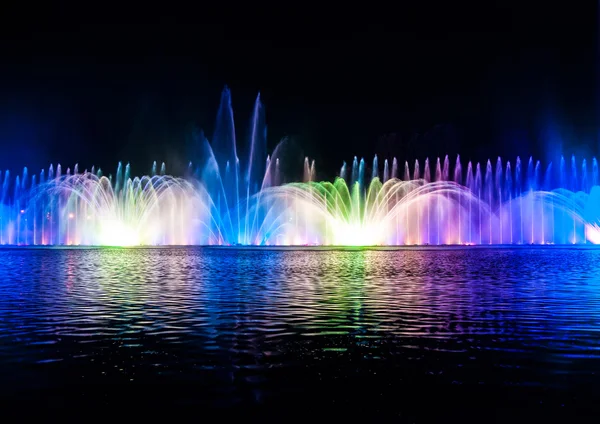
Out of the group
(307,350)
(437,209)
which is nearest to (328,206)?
(437,209)

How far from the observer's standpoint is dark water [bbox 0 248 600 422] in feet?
24.6

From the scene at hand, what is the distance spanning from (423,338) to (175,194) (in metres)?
57.7

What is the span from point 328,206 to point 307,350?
56059 millimetres

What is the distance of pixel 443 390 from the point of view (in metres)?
7.91

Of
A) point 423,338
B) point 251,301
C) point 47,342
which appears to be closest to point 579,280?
point 251,301

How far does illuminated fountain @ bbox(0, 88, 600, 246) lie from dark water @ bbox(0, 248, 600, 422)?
4492 cm

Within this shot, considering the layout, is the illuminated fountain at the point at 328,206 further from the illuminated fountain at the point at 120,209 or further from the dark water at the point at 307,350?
the dark water at the point at 307,350

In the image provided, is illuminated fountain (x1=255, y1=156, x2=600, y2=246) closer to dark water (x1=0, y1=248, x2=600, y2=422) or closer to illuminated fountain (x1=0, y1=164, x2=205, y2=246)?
illuminated fountain (x1=0, y1=164, x2=205, y2=246)

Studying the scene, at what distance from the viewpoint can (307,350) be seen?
10.3 metres

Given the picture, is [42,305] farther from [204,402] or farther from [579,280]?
[579,280]

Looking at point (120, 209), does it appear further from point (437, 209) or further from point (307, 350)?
point (307, 350)

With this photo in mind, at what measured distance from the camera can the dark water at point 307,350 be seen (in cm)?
750

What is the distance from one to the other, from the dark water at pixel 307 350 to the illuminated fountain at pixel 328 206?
1768 inches

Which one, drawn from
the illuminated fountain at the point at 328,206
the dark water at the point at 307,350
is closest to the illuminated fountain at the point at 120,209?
the illuminated fountain at the point at 328,206
